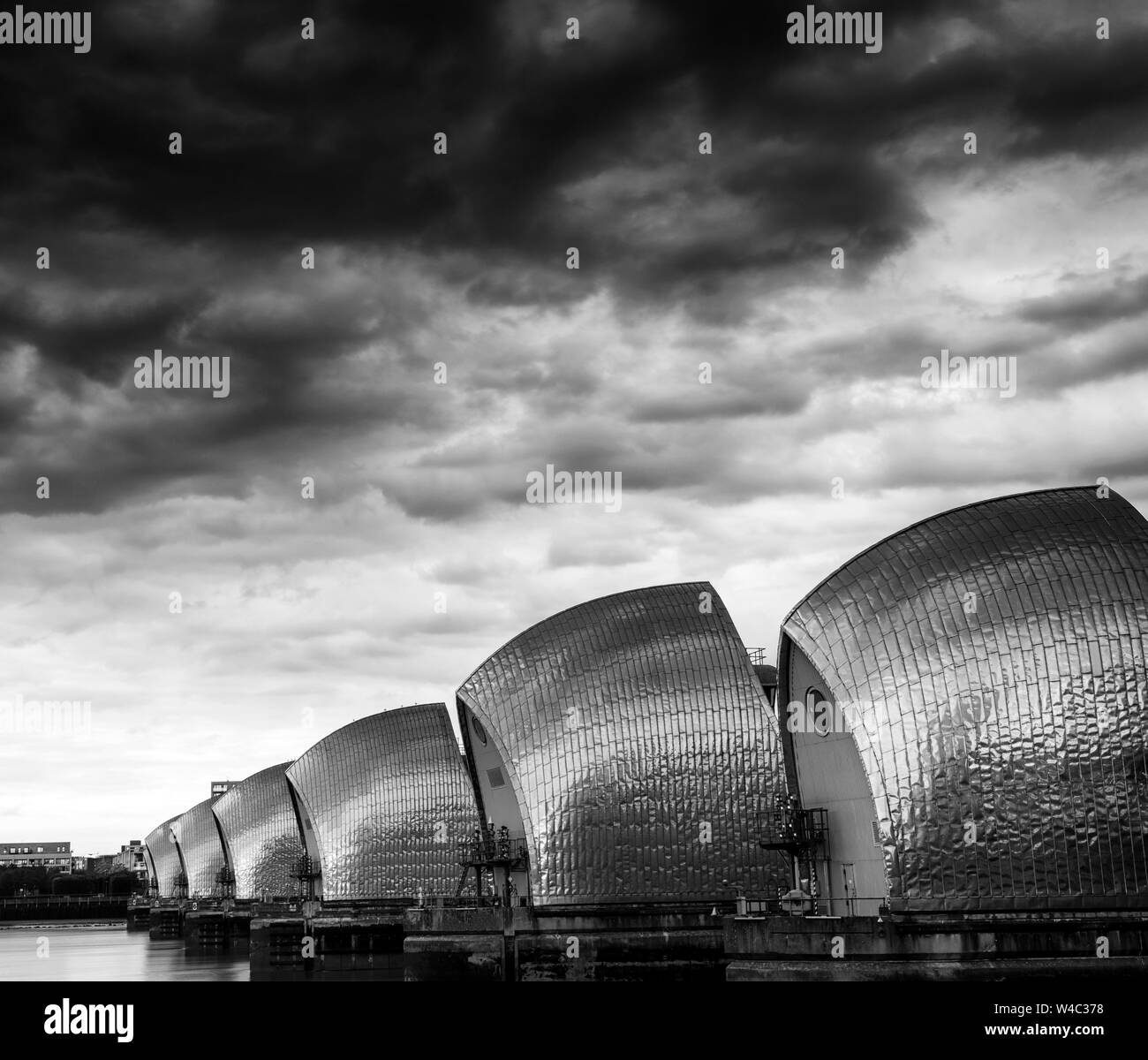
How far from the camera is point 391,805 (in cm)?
7512

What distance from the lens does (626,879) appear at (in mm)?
49469

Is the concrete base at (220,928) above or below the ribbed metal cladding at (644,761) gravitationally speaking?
below

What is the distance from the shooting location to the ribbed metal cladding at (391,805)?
73.6m

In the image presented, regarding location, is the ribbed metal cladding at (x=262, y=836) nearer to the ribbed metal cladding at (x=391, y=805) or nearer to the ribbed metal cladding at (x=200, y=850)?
the ribbed metal cladding at (x=200, y=850)

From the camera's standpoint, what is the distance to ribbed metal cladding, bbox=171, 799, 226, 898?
11625 centimetres

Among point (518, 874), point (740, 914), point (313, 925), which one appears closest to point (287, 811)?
point (313, 925)

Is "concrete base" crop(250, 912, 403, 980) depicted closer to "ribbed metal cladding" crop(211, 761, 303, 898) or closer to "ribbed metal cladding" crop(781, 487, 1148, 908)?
"ribbed metal cladding" crop(211, 761, 303, 898)

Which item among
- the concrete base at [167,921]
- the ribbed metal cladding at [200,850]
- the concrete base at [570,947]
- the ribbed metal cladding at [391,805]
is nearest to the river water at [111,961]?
the concrete base at [167,921]

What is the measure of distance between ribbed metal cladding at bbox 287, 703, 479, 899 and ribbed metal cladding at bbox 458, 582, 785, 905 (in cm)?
2190

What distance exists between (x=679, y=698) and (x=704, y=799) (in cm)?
404

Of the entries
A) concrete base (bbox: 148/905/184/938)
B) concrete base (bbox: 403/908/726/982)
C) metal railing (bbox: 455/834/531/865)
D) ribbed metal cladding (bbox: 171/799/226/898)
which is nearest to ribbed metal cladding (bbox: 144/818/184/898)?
concrete base (bbox: 148/905/184/938)

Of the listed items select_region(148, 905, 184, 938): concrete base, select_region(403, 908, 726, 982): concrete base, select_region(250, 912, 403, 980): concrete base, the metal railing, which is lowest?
select_region(148, 905, 184, 938): concrete base

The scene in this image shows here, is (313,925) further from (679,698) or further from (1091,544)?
(1091,544)

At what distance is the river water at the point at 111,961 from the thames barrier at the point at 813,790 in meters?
3.99
